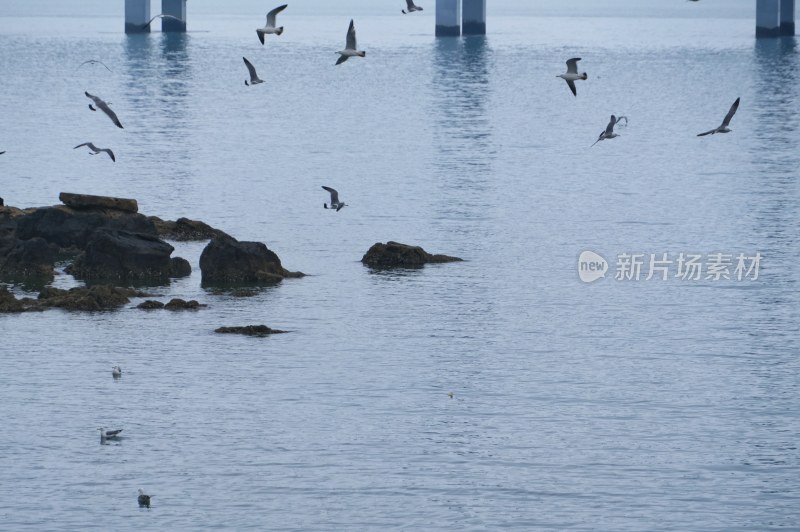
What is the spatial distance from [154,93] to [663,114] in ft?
143

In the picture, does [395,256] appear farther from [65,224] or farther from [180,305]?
[65,224]

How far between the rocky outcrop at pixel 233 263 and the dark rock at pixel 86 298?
317 centimetres

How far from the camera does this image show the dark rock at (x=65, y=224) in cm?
→ 5497

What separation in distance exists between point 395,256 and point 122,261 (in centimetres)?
908

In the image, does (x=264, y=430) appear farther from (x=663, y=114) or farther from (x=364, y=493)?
(x=663, y=114)

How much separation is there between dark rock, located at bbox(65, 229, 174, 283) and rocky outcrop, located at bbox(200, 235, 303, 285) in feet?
4.16

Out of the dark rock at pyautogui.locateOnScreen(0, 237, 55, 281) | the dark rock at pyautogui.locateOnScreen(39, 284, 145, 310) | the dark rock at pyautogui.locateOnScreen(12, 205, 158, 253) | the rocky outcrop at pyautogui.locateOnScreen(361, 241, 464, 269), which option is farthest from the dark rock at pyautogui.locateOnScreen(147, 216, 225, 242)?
the dark rock at pyautogui.locateOnScreen(39, 284, 145, 310)

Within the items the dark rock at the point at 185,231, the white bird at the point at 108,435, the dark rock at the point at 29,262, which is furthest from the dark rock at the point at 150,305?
the white bird at the point at 108,435

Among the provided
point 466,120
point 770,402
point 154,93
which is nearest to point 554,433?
point 770,402

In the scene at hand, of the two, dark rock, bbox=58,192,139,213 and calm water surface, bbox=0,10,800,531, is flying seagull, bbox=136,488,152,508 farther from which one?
dark rock, bbox=58,192,139,213

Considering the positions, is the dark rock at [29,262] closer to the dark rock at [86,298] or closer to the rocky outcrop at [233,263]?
the dark rock at [86,298]

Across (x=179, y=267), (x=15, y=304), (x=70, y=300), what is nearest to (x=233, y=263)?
(x=179, y=267)

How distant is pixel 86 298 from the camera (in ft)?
154

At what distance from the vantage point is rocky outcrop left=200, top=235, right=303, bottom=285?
50469mm
